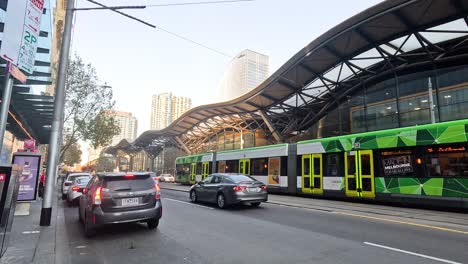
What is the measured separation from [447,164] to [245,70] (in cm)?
1648

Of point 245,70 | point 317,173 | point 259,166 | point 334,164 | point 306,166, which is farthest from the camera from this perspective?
point 245,70

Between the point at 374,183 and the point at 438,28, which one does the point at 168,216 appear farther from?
the point at 438,28

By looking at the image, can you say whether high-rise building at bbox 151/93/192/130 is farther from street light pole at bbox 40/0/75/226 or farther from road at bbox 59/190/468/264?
road at bbox 59/190/468/264

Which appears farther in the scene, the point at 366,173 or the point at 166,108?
the point at 166,108

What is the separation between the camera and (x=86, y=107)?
84.4 ft

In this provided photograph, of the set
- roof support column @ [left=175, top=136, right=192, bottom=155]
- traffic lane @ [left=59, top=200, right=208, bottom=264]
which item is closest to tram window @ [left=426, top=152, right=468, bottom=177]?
traffic lane @ [left=59, top=200, right=208, bottom=264]

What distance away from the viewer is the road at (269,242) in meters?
5.48

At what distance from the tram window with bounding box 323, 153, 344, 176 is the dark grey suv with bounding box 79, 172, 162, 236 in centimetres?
1095

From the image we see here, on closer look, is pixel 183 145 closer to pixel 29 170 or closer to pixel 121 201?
pixel 29 170

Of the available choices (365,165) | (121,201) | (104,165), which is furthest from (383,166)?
(104,165)

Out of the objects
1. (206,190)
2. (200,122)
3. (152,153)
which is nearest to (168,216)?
(206,190)

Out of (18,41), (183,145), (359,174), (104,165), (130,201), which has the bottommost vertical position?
(130,201)

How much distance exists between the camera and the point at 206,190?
14.0 meters

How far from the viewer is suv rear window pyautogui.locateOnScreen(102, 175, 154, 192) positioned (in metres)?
7.61
